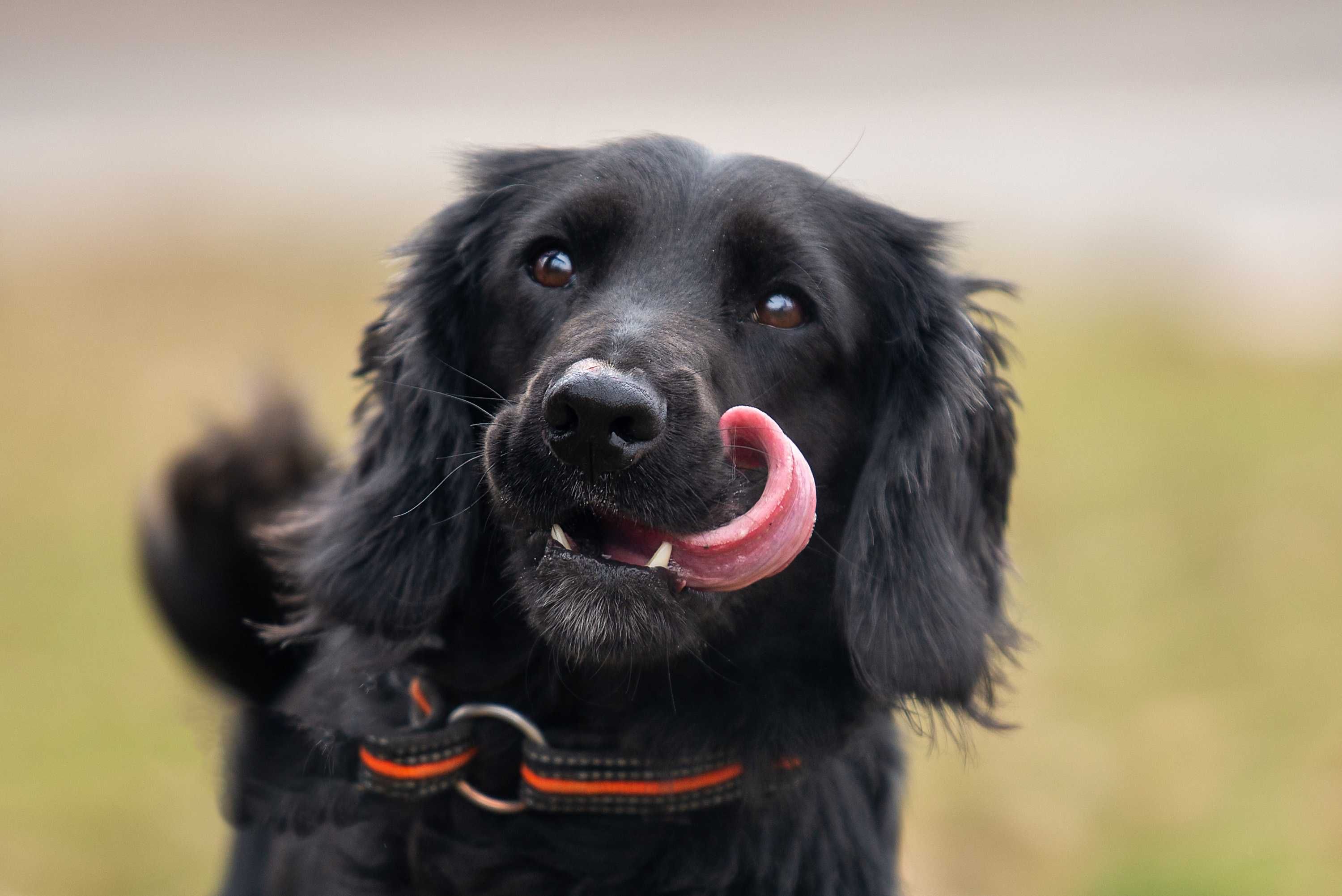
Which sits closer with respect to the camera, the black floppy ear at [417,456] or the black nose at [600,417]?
the black nose at [600,417]

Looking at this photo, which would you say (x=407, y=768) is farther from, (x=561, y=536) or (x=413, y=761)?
(x=561, y=536)

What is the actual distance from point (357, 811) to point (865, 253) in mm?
1603

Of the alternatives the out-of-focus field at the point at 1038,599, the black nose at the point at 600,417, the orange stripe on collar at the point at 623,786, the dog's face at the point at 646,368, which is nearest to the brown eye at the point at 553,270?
the dog's face at the point at 646,368

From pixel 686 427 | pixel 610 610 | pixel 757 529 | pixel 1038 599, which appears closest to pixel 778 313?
pixel 686 427

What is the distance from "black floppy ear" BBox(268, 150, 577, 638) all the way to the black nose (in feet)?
1.81

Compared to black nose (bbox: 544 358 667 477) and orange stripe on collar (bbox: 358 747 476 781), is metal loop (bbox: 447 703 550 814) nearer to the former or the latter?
orange stripe on collar (bbox: 358 747 476 781)

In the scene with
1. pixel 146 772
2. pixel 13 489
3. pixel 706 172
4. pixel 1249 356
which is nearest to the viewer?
pixel 706 172

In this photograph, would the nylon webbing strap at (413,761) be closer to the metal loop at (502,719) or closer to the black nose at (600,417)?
the metal loop at (502,719)

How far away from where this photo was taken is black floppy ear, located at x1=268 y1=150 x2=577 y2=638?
109 inches

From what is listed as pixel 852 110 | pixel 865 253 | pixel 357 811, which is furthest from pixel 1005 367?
pixel 852 110

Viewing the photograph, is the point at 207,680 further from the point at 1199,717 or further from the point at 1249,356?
the point at 1249,356

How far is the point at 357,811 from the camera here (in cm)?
277

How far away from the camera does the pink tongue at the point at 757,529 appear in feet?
7.56

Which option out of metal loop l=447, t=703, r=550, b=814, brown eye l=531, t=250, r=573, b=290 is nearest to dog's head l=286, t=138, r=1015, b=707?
brown eye l=531, t=250, r=573, b=290
